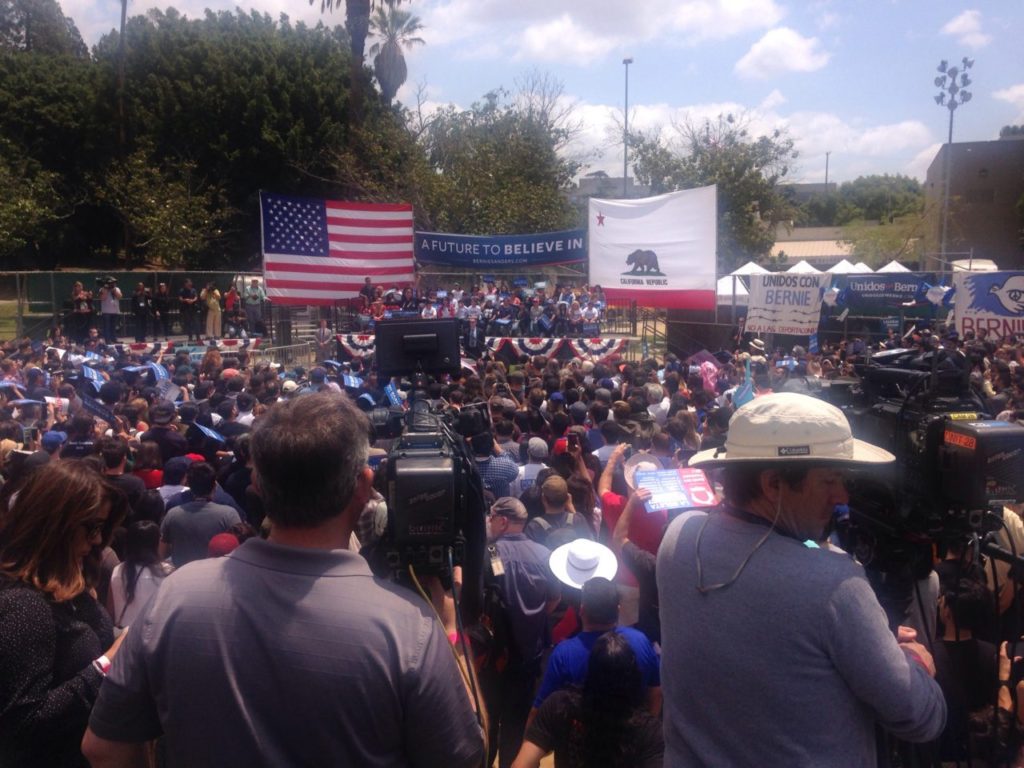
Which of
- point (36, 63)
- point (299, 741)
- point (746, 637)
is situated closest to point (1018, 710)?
point (746, 637)

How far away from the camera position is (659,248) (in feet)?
43.1

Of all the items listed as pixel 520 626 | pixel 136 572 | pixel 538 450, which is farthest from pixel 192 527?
pixel 538 450

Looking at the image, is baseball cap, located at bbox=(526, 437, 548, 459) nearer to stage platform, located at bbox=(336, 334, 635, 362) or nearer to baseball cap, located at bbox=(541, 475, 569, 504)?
baseball cap, located at bbox=(541, 475, 569, 504)

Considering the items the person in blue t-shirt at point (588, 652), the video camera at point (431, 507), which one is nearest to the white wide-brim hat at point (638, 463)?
the person in blue t-shirt at point (588, 652)

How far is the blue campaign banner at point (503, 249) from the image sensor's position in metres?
21.2

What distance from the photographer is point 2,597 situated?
2.17 m

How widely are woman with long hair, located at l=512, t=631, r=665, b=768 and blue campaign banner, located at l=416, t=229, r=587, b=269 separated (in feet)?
61.4

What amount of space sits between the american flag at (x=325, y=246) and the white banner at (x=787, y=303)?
6499mm

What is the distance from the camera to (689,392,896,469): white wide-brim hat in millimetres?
1973

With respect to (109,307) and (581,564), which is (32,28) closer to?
(109,307)

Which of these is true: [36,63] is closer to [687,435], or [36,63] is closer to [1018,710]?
[687,435]

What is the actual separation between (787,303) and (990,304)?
3.36 m

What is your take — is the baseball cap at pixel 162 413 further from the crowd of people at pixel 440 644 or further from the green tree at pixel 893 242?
the green tree at pixel 893 242

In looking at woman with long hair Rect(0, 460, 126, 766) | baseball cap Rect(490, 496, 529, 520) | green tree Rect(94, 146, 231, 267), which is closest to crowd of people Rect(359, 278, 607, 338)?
green tree Rect(94, 146, 231, 267)
